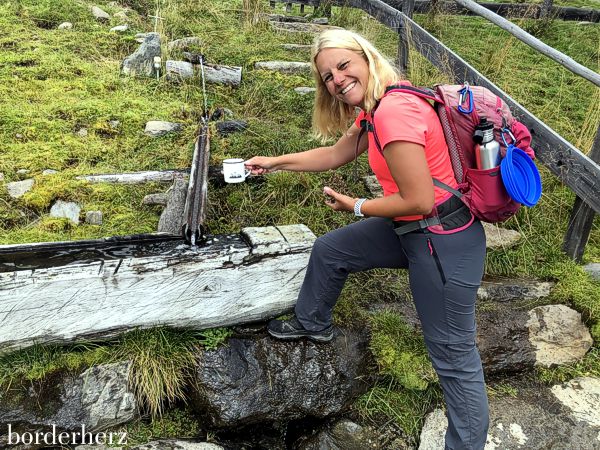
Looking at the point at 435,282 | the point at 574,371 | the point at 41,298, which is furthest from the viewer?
the point at 574,371

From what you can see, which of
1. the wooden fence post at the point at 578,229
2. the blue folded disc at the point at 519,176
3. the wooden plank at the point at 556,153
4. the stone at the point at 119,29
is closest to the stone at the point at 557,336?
the wooden fence post at the point at 578,229

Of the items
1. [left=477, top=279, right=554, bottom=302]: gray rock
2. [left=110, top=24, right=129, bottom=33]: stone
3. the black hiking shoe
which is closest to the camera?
the black hiking shoe

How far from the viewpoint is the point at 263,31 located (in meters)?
8.30

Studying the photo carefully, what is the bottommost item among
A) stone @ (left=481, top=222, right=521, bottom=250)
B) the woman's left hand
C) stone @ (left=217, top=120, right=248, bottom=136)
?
stone @ (left=481, top=222, right=521, bottom=250)

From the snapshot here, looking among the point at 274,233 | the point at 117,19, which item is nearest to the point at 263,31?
the point at 117,19

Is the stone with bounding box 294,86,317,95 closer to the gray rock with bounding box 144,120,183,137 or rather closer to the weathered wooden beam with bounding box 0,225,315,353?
the gray rock with bounding box 144,120,183,137

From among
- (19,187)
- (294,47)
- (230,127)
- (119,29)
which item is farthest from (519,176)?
(119,29)

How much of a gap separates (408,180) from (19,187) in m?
3.63

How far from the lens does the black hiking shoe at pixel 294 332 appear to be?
3158 mm

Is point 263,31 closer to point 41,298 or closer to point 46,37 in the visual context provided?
point 46,37

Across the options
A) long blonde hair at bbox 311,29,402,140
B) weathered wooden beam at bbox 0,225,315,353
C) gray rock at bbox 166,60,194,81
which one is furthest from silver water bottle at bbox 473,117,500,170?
gray rock at bbox 166,60,194,81

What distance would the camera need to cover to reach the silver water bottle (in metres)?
2.15

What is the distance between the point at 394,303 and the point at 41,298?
2260 millimetres

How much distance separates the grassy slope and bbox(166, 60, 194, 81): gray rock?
160mm
